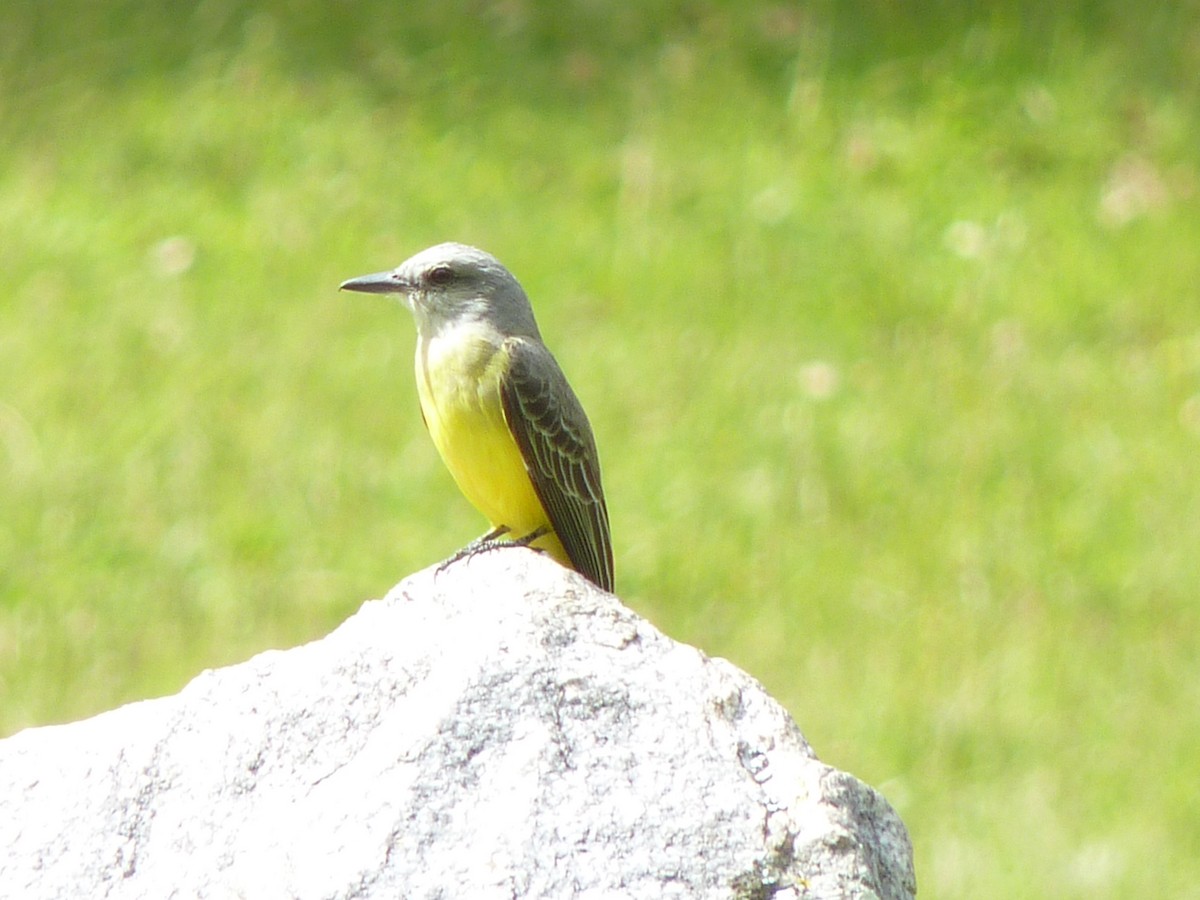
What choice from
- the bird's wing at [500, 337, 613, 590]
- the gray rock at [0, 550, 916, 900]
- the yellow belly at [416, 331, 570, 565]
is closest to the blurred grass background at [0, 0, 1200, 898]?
the bird's wing at [500, 337, 613, 590]

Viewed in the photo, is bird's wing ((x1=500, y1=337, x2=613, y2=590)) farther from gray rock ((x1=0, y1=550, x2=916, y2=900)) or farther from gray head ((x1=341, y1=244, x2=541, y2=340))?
gray rock ((x1=0, y1=550, x2=916, y2=900))

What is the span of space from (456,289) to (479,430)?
386 millimetres

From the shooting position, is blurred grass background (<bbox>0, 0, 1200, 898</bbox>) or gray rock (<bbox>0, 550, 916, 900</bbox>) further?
blurred grass background (<bbox>0, 0, 1200, 898</bbox>)

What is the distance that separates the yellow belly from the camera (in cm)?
468

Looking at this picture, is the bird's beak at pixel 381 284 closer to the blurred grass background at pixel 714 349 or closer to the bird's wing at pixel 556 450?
the bird's wing at pixel 556 450

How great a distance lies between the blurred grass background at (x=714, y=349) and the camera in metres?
7.14

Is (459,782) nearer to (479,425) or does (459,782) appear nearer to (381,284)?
(479,425)

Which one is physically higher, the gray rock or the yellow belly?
the yellow belly

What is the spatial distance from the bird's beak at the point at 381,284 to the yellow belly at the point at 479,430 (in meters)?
0.21

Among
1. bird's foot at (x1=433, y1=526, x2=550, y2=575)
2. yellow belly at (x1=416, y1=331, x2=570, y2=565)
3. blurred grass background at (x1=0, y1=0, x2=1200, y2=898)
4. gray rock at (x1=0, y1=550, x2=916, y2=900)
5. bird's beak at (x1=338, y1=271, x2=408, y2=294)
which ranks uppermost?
blurred grass background at (x1=0, y1=0, x2=1200, y2=898)

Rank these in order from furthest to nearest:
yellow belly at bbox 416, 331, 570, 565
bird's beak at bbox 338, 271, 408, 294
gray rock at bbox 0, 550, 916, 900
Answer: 1. bird's beak at bbox 338, 271, 408, 294
2. yellow belly at bbox 416, 331, 570, 565
3. gray rock at bbox 0, 550, 916, 900

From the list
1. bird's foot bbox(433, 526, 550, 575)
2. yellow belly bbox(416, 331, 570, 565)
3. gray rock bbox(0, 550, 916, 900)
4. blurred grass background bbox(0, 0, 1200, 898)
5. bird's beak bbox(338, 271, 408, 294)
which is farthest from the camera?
blurred grass background bbox(0, 0, 1200, 898)

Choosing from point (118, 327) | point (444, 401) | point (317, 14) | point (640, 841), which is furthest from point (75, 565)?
point (640, 841)

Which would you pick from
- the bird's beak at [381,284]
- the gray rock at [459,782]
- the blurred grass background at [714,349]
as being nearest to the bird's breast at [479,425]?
the bird's beak at [381,284]
